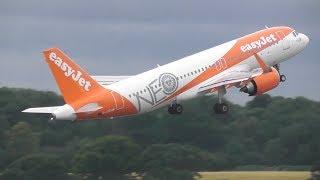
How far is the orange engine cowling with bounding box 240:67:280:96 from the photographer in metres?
166

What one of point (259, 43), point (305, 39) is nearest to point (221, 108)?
point (259, 43)

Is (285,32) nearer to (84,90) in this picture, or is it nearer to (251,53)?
(251,53)

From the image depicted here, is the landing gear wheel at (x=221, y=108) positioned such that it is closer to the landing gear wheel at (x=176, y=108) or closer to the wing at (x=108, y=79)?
the landing gear wheel at (x=176, y=108)

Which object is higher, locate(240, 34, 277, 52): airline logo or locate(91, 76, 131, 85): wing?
locate(240, 34, 277, 52): airline logo

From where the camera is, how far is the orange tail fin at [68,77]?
510 feet

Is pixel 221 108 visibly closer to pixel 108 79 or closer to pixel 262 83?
pixel 262 83

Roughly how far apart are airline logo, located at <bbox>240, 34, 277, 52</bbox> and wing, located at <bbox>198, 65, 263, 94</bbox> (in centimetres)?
238

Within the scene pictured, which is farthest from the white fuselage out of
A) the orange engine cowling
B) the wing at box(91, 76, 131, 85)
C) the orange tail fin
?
the wing at box(91, 76, 131, 85)

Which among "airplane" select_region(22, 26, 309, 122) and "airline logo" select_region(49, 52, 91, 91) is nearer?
"airline logo" select_region(49, 52, 91, 91)

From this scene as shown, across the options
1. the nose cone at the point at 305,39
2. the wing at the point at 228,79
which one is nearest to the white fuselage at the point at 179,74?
the wing at the point at 228,79

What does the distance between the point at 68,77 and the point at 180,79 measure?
12758 mm

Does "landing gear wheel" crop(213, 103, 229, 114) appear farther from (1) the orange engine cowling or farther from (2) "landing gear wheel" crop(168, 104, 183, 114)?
(2) "landing gear wheel" crop(168, 104, 183, 114)

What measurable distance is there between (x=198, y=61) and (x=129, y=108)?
10.2 metres

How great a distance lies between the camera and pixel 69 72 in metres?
156
